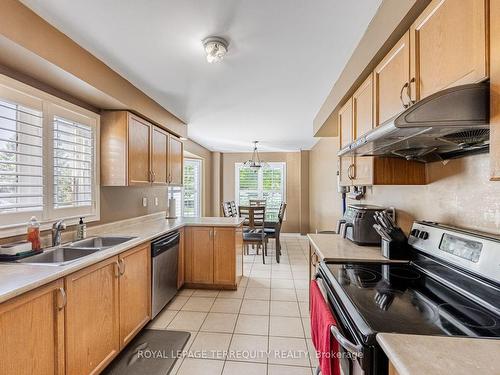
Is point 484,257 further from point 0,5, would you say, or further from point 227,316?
point 0,5

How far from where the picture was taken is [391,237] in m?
1.74

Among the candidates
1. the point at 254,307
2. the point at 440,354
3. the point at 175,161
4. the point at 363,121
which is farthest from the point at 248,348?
the point at 175,161

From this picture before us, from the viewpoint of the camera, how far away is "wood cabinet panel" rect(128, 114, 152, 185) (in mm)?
2555

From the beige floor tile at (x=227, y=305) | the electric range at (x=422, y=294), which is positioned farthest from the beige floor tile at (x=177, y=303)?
the electric range at (x=422, y=294)

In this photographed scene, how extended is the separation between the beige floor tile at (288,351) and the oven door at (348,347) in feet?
3.10

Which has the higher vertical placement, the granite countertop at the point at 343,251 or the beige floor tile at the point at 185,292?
the granite countertop at the point at 343,251

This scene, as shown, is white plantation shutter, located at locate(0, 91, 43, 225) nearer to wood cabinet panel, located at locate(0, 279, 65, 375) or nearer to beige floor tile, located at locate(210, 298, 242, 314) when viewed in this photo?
wood cabinet panel, located at locate(0, 279, 65, 375)

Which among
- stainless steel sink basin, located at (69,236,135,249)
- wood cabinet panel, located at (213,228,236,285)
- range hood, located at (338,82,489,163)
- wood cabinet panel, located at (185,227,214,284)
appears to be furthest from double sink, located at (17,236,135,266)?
range hood, located at (338,82,489,163)

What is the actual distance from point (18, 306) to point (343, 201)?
11.4 ft

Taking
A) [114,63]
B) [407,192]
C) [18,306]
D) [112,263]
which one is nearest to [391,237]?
[407,192]

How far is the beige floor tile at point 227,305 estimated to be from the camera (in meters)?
2.69

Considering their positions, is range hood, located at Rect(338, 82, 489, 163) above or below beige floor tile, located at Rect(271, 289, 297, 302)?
above

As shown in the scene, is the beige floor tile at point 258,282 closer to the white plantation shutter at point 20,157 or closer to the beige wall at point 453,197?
the beige wall at point 453,197

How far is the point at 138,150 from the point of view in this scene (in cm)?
269
